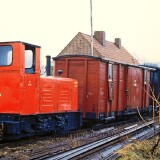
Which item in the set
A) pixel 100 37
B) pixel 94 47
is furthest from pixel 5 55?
pixel 100 37

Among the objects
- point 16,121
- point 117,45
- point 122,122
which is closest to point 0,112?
point 16,121

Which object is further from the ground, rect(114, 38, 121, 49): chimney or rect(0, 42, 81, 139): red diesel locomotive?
rect(114, 38, 121, 49): chimney

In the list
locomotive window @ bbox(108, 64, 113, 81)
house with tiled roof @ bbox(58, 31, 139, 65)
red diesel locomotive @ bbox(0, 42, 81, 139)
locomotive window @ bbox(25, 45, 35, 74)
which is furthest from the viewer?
house with tiled roof @ bbox(58, 31, 139, 65)

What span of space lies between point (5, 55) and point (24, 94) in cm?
138

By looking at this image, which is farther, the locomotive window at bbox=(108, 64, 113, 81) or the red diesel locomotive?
the locomotive window at bbox=(108, 64, 113, 81)

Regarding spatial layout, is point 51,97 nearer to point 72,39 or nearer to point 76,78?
point 76,78

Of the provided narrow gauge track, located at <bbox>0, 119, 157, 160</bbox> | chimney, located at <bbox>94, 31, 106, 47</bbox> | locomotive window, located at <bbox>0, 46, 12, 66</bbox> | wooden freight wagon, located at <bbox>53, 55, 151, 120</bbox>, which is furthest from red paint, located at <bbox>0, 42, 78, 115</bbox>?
chimney, located at <bbox>94, 31, 106, 47</bbox>

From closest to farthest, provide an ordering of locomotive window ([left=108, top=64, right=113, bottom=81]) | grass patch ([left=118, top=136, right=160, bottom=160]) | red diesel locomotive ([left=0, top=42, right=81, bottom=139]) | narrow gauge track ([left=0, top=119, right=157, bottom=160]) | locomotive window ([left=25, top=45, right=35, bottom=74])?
grass patch ([left=118, top=136, right=160, bottom=160]) → narrow gauge track ([left=0, top=119, right=157, bottom=160]) → red diesel locomotive ([left=0, top=42, right=81, bottom=139]) → locomotive window ([left=25, top=45, right=35, bottom=74]) → locomotive window ([left=108, top=64, right=113, bottom=81])

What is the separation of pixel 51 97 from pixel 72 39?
3408 cm

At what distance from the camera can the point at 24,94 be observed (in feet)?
39.4

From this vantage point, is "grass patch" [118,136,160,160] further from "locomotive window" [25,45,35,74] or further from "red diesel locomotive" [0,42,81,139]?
"locomotive window" [25,45,35,74]

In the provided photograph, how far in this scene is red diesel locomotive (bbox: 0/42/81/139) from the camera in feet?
38.7

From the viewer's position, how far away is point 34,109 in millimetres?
12641

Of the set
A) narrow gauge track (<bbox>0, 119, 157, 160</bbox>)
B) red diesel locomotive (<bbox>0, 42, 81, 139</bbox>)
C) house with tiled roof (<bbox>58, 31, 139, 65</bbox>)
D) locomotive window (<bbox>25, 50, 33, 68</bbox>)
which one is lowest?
narrow gauge track (<bbox>0, 119, 157, 160</bbox>)
